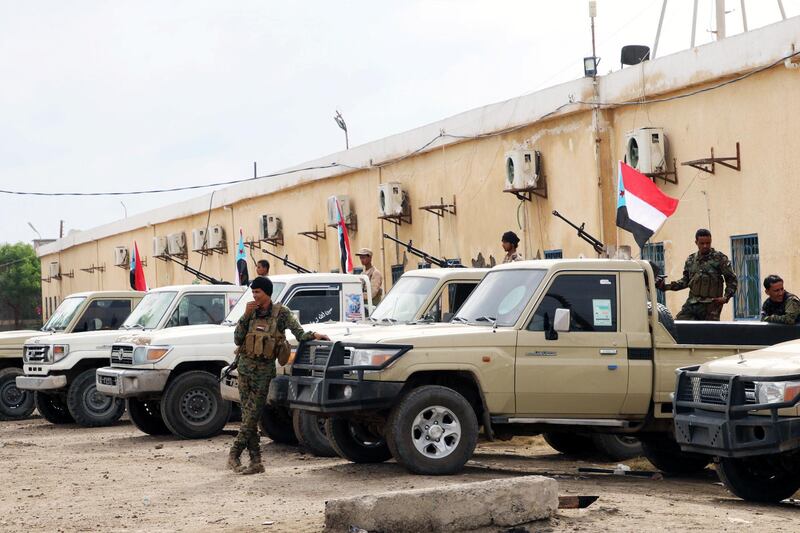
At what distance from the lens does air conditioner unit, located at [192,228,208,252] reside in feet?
129

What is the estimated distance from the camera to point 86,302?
19.8 meters

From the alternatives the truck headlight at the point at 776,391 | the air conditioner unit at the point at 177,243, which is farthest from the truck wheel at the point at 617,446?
the air conditioner unit at the point at 177,243

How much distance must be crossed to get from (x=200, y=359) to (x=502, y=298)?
16.7ft

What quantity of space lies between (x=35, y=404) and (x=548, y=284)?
1203cm

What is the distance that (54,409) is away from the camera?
19719 millimetres

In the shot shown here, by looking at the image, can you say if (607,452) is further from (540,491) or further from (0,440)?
(0,440)

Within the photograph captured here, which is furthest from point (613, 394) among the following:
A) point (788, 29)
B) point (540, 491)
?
point (788, 29)

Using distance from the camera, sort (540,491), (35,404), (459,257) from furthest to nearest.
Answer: (459,257), (35,404), (540,491)

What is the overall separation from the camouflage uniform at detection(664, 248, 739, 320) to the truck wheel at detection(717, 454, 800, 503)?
4.46 meters

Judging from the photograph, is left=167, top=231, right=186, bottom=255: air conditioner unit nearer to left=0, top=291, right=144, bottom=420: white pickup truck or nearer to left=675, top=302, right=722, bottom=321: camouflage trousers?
left=0, top=291, right=144, bottom=420: white pickup truck

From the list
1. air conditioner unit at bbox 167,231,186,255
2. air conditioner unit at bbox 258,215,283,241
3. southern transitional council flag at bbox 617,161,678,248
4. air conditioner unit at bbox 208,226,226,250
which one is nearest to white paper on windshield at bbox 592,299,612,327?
southern transitional council flag at bbox 617,161,678,248

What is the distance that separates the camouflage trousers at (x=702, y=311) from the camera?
14.3 meters

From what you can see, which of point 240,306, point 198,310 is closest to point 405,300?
point 240,306

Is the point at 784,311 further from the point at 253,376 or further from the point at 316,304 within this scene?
the point at 316,304
